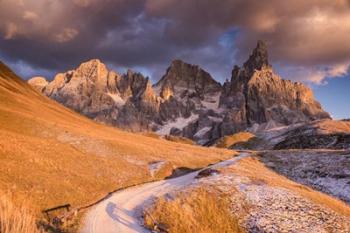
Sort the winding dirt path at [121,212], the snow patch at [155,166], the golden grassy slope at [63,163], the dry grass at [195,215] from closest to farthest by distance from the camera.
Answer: the winding dirt path at [121,212] → the dry grass at [195,215] → the golden grassy slope at [63,163] → the snow patch at [155,166]

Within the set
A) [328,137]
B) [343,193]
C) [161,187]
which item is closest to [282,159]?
[343,193]

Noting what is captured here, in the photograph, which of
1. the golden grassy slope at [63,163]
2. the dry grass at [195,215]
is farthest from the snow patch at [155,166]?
the dry grass at [195,215]

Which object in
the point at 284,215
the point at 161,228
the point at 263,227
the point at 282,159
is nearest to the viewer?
the point at 161,228

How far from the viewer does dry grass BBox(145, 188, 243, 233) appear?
908 inches

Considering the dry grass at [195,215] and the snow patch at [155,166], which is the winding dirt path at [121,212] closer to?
the dry grass at [195,215]

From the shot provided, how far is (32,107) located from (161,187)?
2035 inches

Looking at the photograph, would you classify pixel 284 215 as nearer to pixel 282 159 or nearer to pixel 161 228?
pixel 161 228

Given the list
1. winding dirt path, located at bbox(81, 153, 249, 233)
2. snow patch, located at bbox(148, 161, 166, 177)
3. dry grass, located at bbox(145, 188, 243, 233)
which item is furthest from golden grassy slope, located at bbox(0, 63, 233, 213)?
dry grass, located at bbox(145, 188, 243, 233)

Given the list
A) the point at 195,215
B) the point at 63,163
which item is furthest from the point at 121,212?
the point at 63,163

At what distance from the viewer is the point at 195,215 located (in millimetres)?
25484

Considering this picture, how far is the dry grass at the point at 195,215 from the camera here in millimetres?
23073

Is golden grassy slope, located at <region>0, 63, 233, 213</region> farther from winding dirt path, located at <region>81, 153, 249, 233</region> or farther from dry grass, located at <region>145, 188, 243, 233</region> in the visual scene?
dry grass, located at <region>145, 188, 243, 233</region>

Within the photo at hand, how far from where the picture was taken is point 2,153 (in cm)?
3512

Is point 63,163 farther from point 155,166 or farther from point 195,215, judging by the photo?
point 195,215
